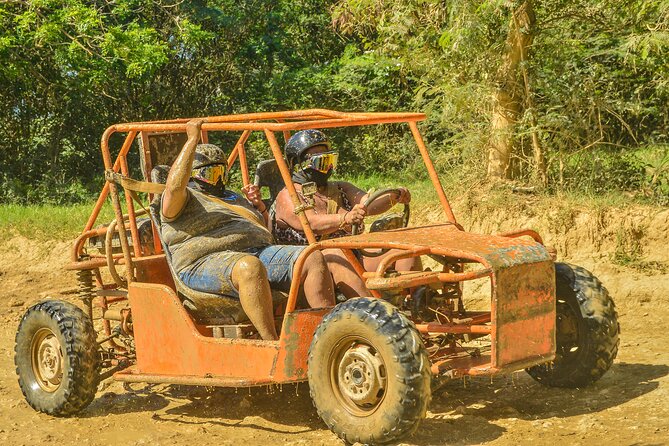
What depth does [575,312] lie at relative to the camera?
7039 mm

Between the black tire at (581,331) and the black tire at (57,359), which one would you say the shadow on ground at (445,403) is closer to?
the black tire at (581,331)

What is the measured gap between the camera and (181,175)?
6.85 meters

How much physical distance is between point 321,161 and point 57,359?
237 cm

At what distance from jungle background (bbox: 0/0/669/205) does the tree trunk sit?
0.02m

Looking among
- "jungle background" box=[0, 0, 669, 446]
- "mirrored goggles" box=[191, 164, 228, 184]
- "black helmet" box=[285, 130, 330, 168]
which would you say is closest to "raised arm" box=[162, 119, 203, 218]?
"mirrored goggles" box=[191, 164, 228, 184]

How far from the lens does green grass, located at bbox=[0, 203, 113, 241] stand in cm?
1441

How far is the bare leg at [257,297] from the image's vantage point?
6.60 m

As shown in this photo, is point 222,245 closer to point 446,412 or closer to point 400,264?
point 400,264

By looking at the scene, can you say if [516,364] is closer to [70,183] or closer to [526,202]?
[526,202]

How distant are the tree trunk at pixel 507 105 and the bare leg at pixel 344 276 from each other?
619 centimetres

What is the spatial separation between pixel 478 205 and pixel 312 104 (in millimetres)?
8258

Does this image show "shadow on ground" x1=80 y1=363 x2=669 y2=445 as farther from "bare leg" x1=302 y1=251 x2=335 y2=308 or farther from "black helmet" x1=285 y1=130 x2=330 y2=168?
"black helmet" x1=285 y1=130 x2=330 y2=168

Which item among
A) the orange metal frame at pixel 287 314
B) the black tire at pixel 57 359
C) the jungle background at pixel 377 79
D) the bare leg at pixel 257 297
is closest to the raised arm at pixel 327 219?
the orange metal frame at pixel 287 314

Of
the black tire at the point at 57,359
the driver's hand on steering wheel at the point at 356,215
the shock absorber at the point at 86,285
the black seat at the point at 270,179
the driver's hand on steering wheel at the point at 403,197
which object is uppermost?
the black seat at the point at 270,179
